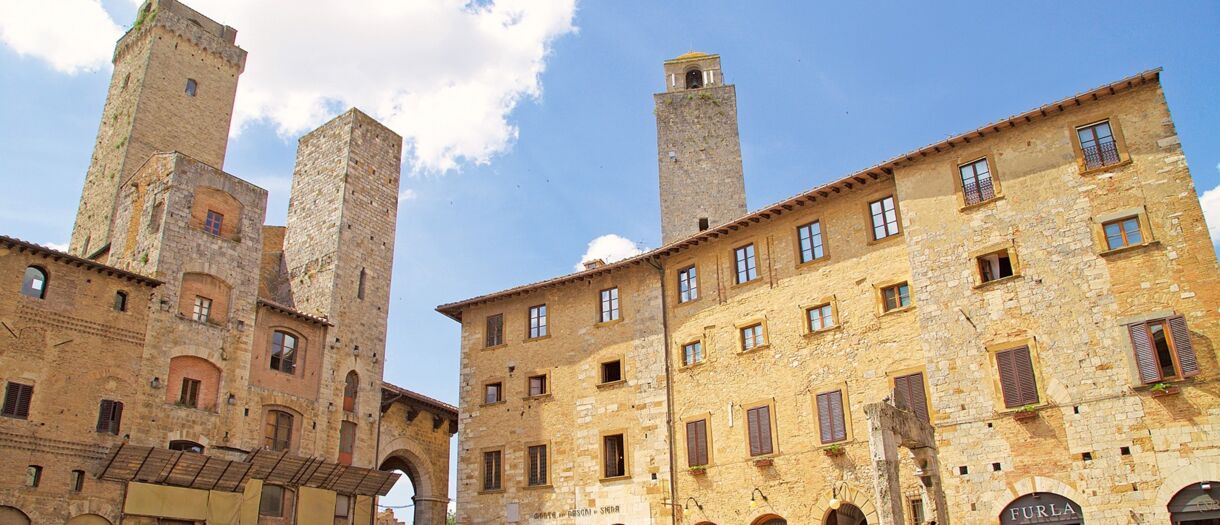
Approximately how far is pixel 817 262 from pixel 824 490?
21.3 ft

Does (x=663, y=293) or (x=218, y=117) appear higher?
(x=218, y=117)

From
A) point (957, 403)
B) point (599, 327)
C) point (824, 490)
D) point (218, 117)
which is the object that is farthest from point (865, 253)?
point (218, 117)

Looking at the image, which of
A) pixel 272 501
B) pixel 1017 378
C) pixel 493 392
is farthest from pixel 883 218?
pixel 272 501

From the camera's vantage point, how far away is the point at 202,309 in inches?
1102

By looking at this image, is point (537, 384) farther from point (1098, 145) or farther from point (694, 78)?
point (694, 78)

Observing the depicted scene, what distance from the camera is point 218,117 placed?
41688 mm

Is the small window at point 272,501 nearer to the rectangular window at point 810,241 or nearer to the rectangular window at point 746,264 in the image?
the rectangular window at point 746,264

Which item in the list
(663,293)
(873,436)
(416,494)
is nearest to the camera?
(873,436)

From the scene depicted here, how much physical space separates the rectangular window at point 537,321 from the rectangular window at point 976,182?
1502cm

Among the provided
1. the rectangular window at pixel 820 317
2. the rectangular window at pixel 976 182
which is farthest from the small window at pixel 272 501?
the rectangular window at pixel 976 182

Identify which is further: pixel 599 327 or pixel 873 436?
pixel 599 327

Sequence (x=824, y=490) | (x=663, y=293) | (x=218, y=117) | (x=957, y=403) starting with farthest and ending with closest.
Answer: (x=218, y=117) → (x=663, y=293) → (x=824, y=490) → (x=957, y=403)

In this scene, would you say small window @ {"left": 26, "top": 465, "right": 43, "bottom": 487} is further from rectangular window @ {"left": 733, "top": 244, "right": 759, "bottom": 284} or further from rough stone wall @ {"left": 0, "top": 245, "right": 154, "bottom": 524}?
rectangular window @ {"left": 733, "top": 244, "right": 759, "bottom": 284}

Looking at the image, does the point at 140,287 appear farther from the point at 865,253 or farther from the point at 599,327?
the point at 865,253
